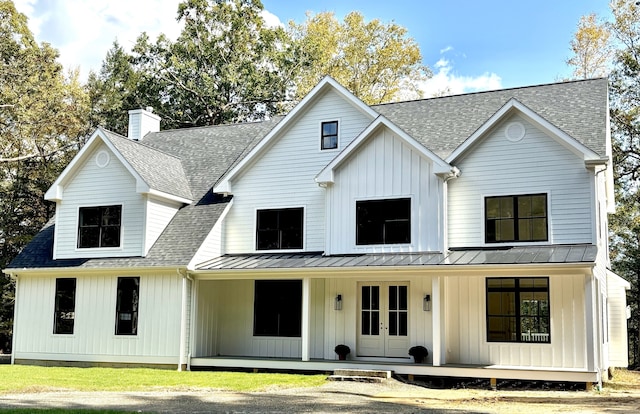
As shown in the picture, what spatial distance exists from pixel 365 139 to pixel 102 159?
Result: 8.14 metres

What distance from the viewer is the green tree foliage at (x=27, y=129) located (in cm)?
3059

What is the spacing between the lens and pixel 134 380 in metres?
16.6

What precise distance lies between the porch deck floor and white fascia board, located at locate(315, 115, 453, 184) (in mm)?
4864

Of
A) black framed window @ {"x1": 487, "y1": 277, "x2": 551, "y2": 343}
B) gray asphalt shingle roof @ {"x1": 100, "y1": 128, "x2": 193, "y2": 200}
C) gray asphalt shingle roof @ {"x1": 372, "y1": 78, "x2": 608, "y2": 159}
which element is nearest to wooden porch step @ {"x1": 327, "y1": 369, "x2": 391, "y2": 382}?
black framed window @ {"x1": 487, "y1": 277, "x2": 551, "y2": 343}

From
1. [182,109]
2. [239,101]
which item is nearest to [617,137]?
[239,101]

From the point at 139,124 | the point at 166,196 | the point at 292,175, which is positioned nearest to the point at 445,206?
the point at 292,175

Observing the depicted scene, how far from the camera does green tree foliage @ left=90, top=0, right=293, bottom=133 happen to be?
1515 inches

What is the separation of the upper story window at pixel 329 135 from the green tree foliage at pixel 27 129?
50.1ft

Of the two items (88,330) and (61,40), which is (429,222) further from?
(61,40)

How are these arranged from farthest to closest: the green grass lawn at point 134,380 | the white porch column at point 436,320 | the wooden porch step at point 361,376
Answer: the white porch column at point 436,320 < the wooden porch step at point 361,376 < the green grass lawn at point 134,380

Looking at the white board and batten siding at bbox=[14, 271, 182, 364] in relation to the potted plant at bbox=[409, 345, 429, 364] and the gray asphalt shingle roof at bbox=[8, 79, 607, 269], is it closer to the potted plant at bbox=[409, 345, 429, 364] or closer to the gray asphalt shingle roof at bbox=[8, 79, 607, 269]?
the gray asphalt shingle roof at bbox=[8, 79, 607, 269]

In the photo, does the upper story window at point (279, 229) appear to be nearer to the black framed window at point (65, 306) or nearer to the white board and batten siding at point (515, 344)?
the white board and batten siding at point (515, 344)

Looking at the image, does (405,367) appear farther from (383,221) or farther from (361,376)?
(383,221)

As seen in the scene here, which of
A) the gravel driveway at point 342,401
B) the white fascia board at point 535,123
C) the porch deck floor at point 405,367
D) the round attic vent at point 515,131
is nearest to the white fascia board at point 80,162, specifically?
the porch deck floor at point 405,367
